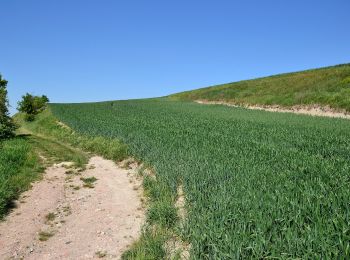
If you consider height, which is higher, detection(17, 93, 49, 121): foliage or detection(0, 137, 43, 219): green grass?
detection(17, 93, 49, 121): foliage

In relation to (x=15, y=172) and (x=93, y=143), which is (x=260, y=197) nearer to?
(x=15, y=172)

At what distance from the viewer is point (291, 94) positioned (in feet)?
181

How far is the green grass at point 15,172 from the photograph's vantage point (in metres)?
11.8

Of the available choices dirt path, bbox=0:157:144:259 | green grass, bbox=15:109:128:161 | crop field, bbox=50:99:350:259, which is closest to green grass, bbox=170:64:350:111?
green grass, bbox=15:109:128:161

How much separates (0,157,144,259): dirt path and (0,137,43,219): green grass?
0.36 m

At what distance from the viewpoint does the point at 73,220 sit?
1071 centimetres

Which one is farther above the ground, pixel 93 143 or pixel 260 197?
pixel 260 197

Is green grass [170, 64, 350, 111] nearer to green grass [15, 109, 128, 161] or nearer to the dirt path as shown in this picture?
green grass [15, 109, 128, 161]

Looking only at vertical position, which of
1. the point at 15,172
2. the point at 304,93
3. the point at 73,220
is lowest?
the point at 73,220

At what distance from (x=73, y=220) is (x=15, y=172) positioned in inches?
213

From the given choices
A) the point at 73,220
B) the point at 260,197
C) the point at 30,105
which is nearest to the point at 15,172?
the point at 73,220

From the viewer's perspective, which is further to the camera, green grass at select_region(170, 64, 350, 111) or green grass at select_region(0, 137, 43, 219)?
green grass at select_region(170, 64, 350, 111)

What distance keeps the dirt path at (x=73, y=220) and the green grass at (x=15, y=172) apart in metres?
0.36

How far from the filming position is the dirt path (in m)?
8.75
